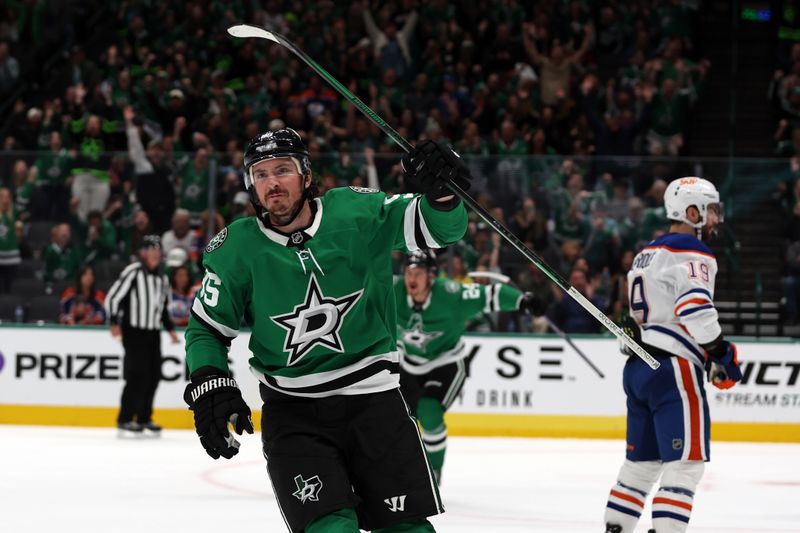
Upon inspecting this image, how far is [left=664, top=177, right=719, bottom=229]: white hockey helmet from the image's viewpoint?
5184 millimetres

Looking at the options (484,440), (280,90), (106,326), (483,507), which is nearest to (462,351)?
(483,507)

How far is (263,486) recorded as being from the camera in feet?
25.7

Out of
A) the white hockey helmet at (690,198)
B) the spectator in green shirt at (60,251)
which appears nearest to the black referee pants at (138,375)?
the spectator in green shirt at (60,251)

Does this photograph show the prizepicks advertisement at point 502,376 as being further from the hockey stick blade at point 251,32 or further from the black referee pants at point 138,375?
the hockey stick blade at point 251,32

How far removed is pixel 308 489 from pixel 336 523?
0.12 metres

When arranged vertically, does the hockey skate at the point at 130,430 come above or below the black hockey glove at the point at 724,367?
below

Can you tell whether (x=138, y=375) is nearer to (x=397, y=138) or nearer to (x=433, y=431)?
(x=433, y=431)

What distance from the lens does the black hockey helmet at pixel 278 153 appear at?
3695 millimetres

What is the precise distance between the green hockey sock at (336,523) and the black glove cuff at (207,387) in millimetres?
412

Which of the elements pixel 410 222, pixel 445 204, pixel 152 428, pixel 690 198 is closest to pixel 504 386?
pixel 152 428

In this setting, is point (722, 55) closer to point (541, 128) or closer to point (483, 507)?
point (541, 128)

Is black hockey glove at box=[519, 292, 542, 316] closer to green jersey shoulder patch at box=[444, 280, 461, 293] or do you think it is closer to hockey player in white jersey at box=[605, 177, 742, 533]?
green jersey shoulder patch at box=[444, 280, 461, 293]

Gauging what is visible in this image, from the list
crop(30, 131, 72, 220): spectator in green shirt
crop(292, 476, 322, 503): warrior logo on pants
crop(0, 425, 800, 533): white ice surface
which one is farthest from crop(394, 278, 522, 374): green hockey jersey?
crop(30, 131, 72, 220): spectator in green shirt

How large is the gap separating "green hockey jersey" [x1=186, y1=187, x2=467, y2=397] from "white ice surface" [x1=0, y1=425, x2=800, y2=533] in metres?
2.68
